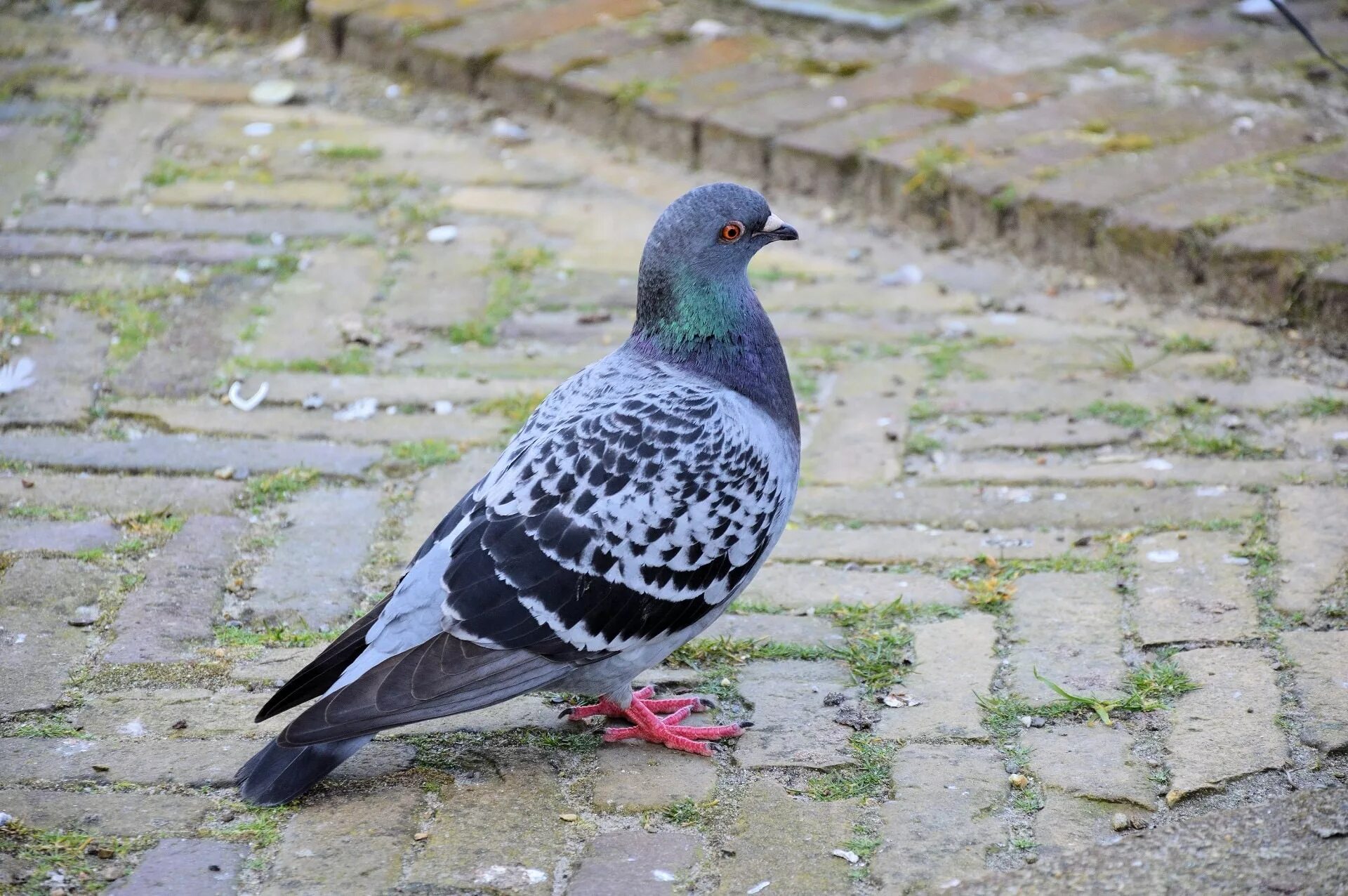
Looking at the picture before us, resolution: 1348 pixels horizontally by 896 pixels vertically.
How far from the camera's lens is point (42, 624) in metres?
3.19

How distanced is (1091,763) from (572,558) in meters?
1.04

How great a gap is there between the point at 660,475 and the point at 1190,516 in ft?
4.78

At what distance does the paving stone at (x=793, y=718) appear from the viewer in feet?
9.45

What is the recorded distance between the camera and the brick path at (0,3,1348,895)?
8.71 feet

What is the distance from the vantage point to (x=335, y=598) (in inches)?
133

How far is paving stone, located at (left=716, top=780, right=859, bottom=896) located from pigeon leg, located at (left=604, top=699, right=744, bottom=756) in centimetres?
17

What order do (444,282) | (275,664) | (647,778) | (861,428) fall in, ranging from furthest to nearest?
(444,282), (861,428), (275,664), (647,778)

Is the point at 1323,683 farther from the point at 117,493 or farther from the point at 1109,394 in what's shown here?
the point at 117,493

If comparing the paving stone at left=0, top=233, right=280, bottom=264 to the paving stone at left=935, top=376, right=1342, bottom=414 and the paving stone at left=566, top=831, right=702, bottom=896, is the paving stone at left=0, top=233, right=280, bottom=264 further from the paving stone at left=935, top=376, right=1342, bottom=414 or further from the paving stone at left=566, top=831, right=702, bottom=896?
the paving stone at left=566, top=831, right=702, bottom=896

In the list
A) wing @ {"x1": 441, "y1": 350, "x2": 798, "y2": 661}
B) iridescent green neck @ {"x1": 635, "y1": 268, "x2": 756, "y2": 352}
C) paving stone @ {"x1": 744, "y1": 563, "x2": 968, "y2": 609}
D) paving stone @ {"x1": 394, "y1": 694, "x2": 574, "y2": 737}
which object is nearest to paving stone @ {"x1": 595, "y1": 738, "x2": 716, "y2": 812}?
paving stone @ {"x1": 394, "y1": 694, "x2": 574, "y2": 737}

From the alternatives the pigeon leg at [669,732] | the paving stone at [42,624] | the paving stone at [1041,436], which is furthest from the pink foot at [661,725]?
the paving stone at [1041,436]

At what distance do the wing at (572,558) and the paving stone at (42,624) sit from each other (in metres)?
0.63

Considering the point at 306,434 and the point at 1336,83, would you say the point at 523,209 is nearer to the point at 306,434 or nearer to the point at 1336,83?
the point at 306,434

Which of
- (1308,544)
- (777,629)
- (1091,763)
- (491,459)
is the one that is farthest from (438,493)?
(1308,544)
